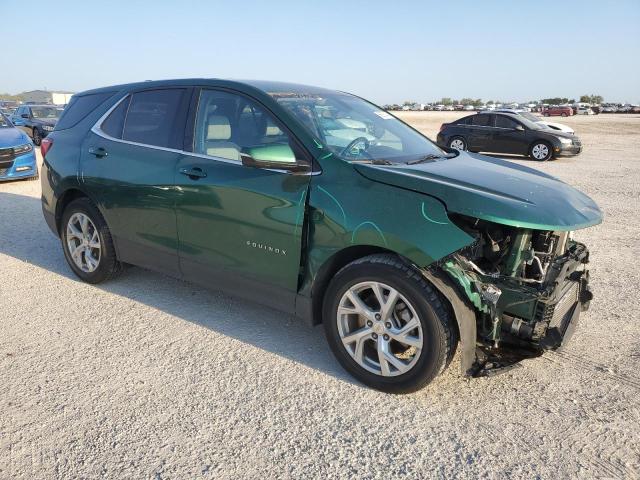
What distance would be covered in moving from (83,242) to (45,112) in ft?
55.8

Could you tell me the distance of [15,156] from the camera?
1009 cm

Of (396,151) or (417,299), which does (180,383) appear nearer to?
(417,299)

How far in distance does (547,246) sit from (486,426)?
3.71 feet

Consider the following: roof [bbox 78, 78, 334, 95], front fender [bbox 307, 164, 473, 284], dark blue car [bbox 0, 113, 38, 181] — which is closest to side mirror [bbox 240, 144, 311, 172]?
front fender [bbox 307, 164, 473, 284]

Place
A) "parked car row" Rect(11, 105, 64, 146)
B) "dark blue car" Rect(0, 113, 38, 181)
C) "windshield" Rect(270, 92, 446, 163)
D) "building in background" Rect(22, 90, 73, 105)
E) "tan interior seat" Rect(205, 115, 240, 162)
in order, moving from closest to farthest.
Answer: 1. "windshield" Rect(270, 92, 446, 163)
2. "tan interior seat" Rect(205, 115, 240, 162)
3. "dark blue car" Rect(0, 113, 38, 181)
4. "parked car row" Rect(11, 105, 64, 146)
5. "building in background" Rect(22, 90, 73, 105)

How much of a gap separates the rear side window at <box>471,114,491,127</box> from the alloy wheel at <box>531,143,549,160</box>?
166cm

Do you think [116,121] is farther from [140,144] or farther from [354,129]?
[354,129]

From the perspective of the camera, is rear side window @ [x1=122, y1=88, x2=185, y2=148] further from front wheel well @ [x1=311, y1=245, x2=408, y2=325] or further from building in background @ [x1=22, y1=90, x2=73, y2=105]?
building in background @ [x1=22, y1=90, x2=73, y2=105]

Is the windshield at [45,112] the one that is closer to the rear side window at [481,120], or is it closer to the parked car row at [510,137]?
the parked car row at [510,137]

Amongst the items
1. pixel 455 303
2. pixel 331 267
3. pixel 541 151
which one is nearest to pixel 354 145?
pixel 331 267

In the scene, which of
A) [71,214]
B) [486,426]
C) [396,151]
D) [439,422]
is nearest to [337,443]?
[439,422]

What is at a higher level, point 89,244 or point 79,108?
point 79,108

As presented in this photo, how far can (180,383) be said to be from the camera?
322 cm

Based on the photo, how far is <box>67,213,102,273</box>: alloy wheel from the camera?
473 cm
